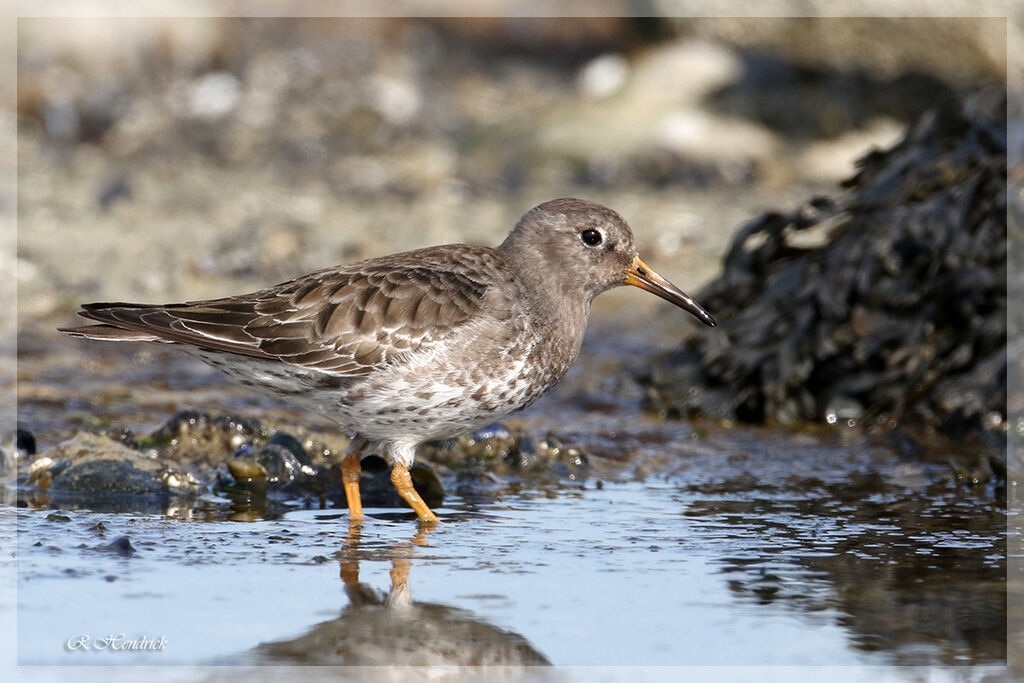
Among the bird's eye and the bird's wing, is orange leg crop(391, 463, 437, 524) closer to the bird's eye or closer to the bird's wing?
the bird's wing

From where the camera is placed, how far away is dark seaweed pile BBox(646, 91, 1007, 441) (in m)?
8.03

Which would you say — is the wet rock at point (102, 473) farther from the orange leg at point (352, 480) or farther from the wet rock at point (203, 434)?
the orange leg at point (352, 480)

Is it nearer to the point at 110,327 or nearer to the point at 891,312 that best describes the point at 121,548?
the point at 110,327

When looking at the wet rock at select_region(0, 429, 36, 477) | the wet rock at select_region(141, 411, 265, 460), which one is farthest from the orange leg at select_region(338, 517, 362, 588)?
the wet rock at select_region(0, 429, 36, 477)

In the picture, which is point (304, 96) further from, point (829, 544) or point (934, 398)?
point (829, 544)

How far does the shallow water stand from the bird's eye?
1.23 meters

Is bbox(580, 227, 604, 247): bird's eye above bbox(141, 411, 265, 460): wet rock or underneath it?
above

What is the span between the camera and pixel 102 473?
21.4 feet

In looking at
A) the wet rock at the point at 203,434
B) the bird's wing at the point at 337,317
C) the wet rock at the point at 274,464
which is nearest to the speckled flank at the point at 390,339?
the bird's wing at the point at 337,317

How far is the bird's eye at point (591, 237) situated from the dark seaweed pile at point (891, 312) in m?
1.86

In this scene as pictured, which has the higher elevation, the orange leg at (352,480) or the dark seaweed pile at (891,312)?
the dark seaweed pile at (891,312)

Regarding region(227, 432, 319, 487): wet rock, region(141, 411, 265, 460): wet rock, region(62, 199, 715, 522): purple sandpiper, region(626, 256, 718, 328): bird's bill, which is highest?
region(626, 256, 718, 328): bird's bill
